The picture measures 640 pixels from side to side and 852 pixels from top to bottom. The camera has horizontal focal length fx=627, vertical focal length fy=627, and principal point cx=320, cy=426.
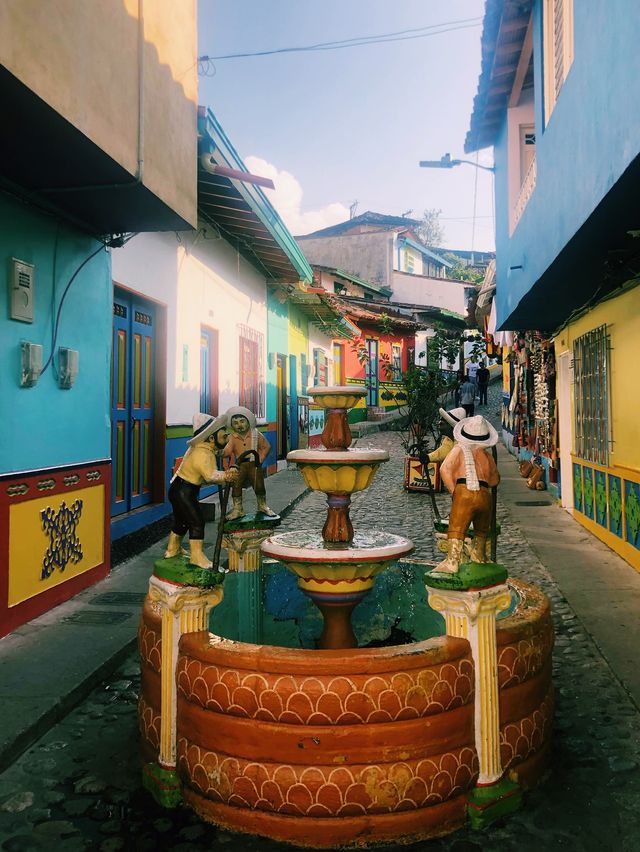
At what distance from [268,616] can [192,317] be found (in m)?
5.93

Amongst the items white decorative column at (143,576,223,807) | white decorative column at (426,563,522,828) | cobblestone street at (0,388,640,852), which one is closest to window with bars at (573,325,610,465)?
cobblestone street at (0,388,640,852)

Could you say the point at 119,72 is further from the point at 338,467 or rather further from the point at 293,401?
the point at 293,401

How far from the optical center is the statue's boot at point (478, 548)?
118 inches

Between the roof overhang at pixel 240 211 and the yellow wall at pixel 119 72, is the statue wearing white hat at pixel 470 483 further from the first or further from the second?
the roof overhang at pixel 240 211

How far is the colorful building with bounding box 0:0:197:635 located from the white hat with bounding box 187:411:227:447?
200cm

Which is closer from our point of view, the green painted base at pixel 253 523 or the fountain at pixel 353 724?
the fountain at pixel 353 724

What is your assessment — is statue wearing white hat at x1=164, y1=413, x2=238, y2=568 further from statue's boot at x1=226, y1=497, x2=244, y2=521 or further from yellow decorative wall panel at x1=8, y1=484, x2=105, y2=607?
yellow decorative wall panel at x1=8, y1=484, x2=105, y2=607

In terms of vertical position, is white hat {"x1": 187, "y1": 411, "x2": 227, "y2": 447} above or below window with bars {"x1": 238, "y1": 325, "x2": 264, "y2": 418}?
below

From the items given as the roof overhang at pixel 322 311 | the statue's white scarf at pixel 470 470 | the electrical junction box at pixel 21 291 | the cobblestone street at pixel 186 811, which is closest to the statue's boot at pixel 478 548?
the statue's white scarf at pixel 470 470

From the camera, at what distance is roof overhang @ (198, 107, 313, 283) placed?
7.18 meters

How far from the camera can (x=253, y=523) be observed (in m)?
4.32

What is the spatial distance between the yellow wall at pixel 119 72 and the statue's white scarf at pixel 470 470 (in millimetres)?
2981

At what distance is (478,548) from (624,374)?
16.3ft

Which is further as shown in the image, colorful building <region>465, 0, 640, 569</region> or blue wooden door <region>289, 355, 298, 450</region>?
blue wooden door <region>289, 355, 298, 450</region>
